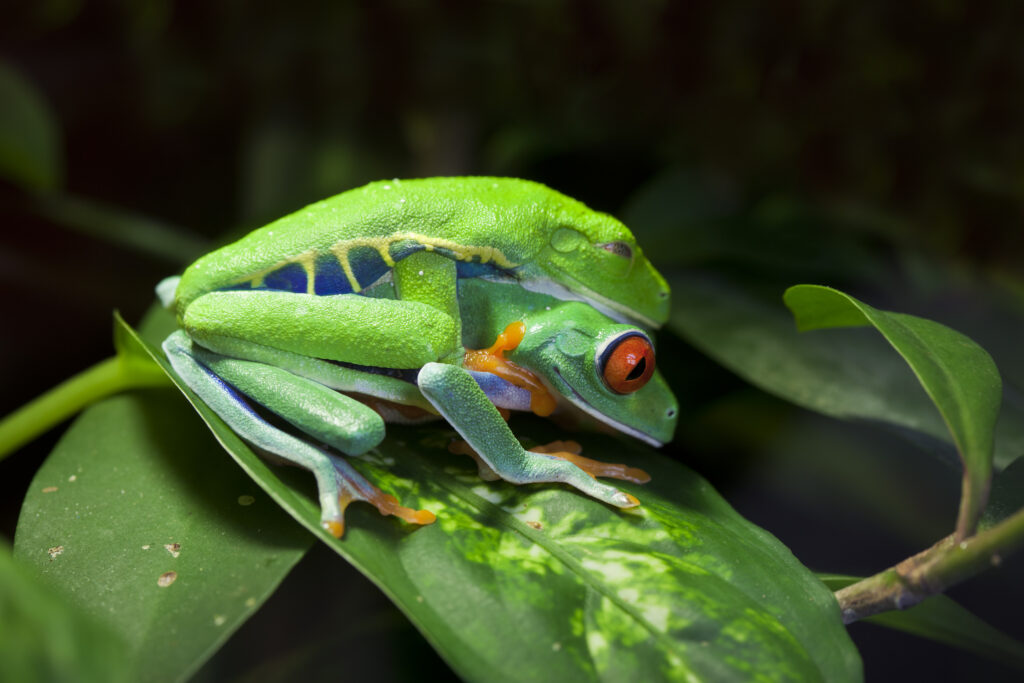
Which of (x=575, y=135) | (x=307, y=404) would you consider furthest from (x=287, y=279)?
(x=575, y=135)

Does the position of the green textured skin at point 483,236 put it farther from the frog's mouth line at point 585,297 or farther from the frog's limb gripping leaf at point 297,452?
the frog's limb gripping leaf at point 297,452

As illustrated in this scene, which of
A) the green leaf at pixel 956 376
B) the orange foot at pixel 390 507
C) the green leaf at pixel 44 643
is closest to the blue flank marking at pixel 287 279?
the orange foot at pixel 390 507

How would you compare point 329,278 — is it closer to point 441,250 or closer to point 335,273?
point 335,273

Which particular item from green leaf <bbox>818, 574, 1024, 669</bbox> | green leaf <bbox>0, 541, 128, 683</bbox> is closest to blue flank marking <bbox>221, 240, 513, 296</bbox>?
green leaf <bbox>0, 541, 128, 683</bbox>

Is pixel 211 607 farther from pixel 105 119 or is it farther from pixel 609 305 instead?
pixel 105 119

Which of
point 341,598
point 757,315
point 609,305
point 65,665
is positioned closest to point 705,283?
point 757,315

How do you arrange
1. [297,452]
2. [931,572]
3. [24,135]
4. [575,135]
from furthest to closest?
[575,135] → [24,135] → [297,452] → [931,572]
